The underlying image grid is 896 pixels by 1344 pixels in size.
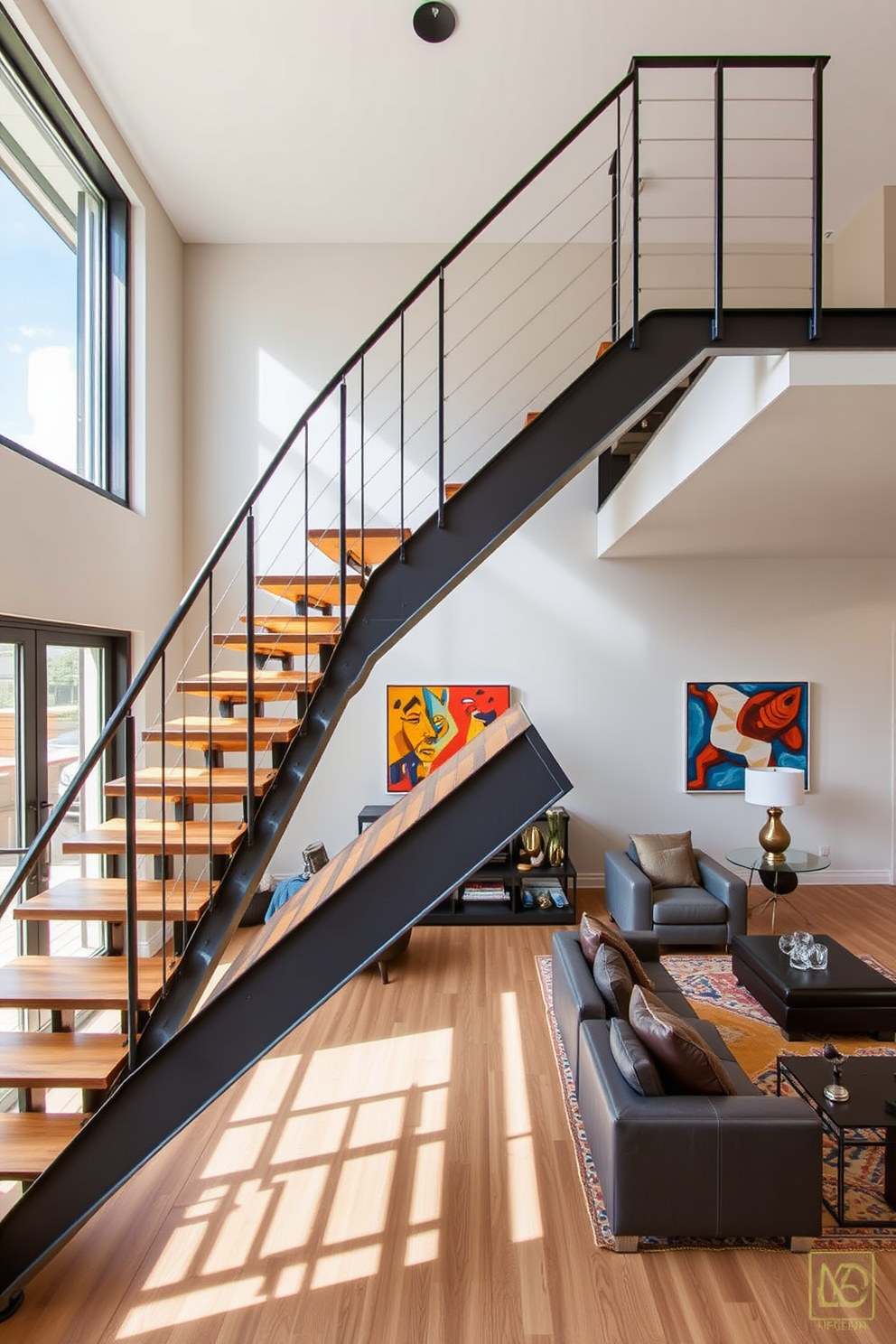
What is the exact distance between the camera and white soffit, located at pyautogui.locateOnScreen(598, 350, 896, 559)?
273 centimetres

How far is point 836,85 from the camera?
451cm

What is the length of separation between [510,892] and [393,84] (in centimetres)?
514

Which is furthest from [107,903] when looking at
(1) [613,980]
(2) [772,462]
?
(2) [772,462]

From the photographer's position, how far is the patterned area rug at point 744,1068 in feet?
8.81

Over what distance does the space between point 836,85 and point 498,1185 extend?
5.73 m

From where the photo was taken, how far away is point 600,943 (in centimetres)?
358

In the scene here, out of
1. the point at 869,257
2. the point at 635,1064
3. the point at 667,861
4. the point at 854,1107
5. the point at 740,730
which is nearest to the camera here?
the point at 635,1064

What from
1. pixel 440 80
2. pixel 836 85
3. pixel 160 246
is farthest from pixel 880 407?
pixel 160 246

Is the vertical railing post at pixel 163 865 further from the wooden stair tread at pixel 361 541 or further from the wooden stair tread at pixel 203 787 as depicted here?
the wooden stair tread at pixel 361 541

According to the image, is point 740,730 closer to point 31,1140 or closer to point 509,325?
point 509,325

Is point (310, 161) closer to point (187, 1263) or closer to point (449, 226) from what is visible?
point (449, 226)

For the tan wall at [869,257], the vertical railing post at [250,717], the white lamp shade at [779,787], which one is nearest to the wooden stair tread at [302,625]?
the vertical railing post at [250,717]

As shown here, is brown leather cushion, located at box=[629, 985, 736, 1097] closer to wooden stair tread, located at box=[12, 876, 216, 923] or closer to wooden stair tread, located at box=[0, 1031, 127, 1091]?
wooden stair tread, located at box=[12, 876, 216, 923]

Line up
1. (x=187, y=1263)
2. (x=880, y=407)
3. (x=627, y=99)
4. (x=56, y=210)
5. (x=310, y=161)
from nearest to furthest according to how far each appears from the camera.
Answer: (x=187, y=1263)
(x=880, y=407)
(x=56, y=210)
(x=627, y=99)
(x=310, y=161)
